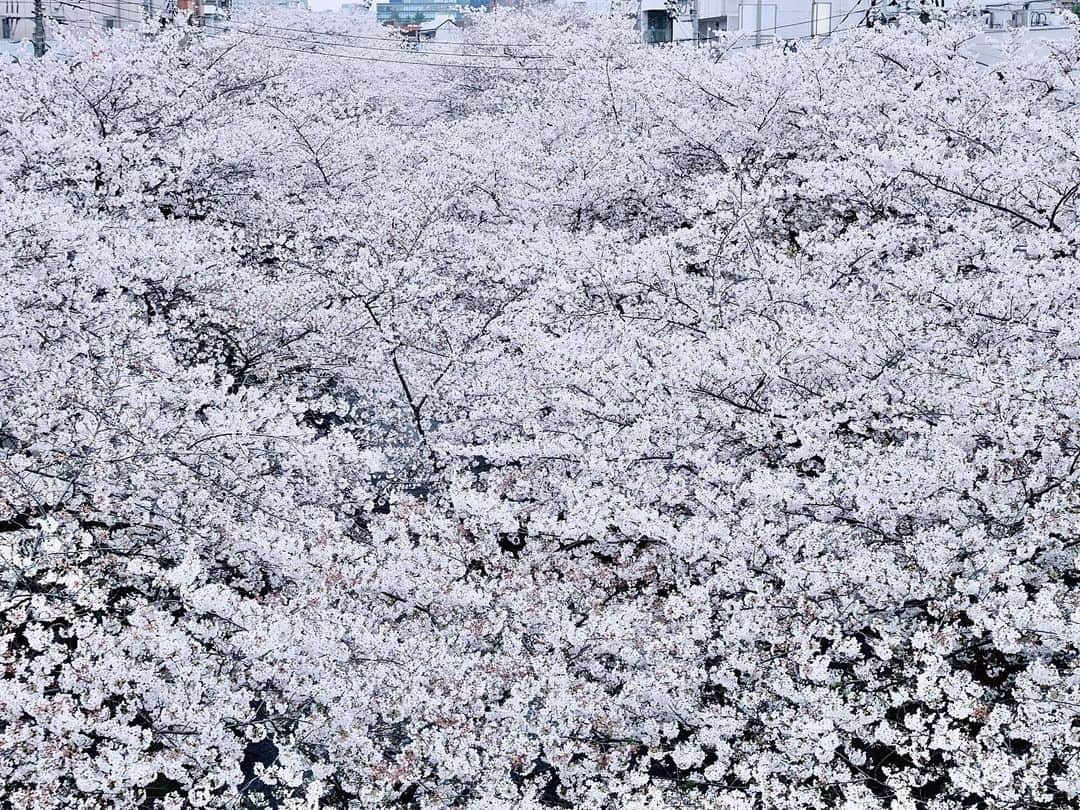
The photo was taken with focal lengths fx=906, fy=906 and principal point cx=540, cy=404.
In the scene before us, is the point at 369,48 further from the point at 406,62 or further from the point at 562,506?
the point at 562,506

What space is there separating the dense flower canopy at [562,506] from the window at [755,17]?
24729 millimetres

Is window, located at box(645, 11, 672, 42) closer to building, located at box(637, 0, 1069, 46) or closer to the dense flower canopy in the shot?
building, located at box(637, 0, 1069, 46)

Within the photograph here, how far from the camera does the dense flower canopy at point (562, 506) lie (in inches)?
188

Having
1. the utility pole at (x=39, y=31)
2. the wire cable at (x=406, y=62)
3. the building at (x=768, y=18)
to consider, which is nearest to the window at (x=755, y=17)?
the building at (x=768, y=18)

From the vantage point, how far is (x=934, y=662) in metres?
4.51

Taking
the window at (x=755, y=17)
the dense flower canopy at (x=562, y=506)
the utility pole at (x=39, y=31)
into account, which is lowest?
the dense flower canopy at (x=562, y=506)

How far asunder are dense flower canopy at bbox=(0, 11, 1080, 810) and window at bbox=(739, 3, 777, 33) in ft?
81.1

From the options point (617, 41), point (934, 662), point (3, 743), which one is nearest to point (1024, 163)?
point (934, 662)

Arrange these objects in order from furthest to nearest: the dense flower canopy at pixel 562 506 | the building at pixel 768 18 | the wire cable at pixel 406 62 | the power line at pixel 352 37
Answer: the power line at pixel 352 37 < the wire cable at pixel 406 62 < the building at pixel 768 18 < the dense flower canopy at pixel 562 506

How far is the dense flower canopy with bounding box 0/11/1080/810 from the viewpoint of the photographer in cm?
478

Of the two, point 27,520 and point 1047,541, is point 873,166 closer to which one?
point 1047,541

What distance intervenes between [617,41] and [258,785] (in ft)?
79.3

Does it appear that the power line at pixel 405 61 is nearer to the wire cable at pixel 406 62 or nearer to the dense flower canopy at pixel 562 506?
the wire cable at pixel 406 62

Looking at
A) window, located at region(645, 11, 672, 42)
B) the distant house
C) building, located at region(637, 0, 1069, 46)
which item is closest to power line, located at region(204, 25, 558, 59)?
building, located at region(637, 0, 1069, 46)
